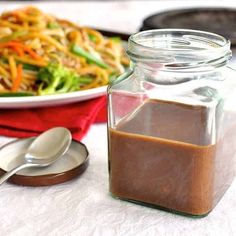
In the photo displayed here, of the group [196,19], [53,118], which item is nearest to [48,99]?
[53,118]

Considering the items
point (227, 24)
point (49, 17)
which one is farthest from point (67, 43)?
point (227, 24)

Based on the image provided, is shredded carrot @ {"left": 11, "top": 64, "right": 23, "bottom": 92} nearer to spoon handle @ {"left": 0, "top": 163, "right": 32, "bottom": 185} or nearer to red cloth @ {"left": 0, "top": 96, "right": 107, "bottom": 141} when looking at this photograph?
red cloth @ {"left": 0, "top": 96, "right": 107, "bottom": 141}

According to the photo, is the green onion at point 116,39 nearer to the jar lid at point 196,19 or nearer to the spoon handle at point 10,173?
the jar lid at point 196,19

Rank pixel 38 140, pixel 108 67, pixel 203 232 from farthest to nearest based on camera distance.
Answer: pixel 108 67 < pixel 38 140 < pixel 203 232

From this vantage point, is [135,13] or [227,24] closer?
[227,24]

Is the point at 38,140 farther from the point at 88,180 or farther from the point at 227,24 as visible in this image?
the point at 227,24

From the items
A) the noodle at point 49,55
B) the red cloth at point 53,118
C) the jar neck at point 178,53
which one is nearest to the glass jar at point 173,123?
the jar neck at point 178,53

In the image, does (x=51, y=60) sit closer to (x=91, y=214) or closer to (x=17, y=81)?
(x=17, y=81)
